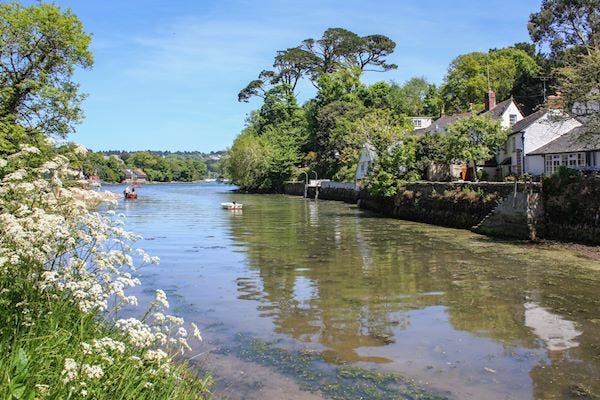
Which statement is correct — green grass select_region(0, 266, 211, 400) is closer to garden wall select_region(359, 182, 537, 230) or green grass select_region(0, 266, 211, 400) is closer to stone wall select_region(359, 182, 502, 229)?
garden wall select_region(359, 182, 537, 230)

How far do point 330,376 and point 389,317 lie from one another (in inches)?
174

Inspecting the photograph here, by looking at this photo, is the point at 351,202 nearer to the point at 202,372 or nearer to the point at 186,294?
the point at 186,294

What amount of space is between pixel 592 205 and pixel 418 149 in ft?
81.7

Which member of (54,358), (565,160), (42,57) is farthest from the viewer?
(565,160)

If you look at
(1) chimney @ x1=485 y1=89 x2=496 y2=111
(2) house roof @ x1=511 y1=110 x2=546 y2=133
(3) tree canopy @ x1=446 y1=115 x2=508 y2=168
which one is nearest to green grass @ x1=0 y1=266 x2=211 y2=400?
(3) tree canopy @ x1=446 y1=115 x2=508 y2=168

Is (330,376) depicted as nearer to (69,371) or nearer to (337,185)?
(69,371)

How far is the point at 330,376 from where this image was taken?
9352mm

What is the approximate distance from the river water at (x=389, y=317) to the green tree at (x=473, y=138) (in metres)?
16.3

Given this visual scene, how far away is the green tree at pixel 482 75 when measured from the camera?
75.7m

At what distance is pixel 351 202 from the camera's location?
67188 mm

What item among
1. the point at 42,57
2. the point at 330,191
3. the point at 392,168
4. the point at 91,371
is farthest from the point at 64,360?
the point at 330,191

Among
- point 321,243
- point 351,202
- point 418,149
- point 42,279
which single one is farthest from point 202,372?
point 351,202

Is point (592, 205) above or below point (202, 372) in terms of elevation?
above

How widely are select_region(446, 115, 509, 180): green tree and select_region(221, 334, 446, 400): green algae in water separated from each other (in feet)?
112
